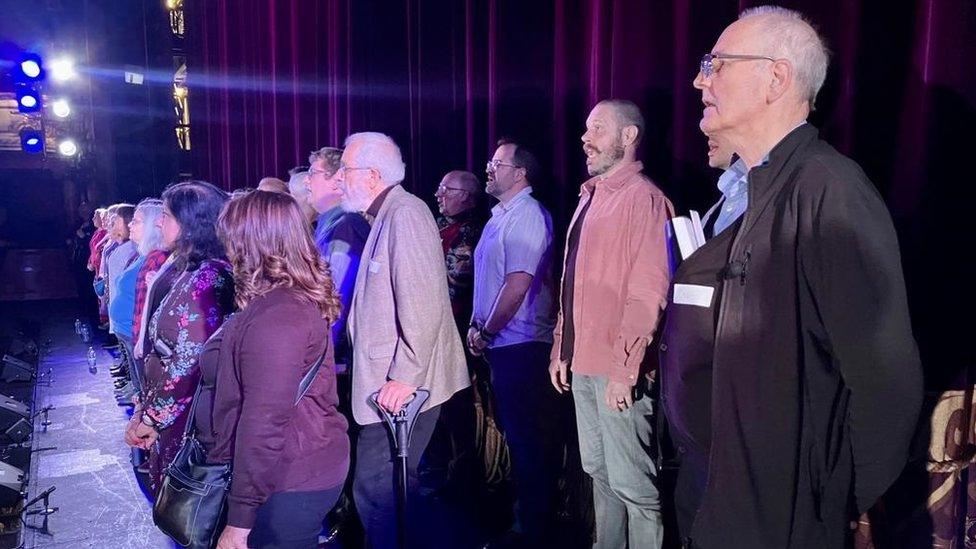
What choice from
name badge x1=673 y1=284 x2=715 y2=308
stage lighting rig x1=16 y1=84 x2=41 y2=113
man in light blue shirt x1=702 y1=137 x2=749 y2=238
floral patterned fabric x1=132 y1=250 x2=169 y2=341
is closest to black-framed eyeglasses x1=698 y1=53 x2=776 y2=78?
man in light blue shirt x1=702 y1=137 x2=749 y2=238

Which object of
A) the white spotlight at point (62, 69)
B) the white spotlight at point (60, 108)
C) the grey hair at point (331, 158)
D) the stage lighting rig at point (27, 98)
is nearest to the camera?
the grey hair at point (331, 158)

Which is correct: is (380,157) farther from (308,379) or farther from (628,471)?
(628,471)

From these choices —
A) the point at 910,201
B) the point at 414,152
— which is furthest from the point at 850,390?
the point at 414,152

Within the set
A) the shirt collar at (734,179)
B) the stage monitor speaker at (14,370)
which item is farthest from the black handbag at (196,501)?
the stage monitor speaker at (14,370)

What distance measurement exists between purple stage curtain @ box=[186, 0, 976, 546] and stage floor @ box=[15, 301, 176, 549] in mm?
2405

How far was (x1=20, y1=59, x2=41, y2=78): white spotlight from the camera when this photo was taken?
10602 millimetres

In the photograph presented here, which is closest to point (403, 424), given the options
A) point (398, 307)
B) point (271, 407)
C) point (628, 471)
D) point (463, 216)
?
point (398, 307)

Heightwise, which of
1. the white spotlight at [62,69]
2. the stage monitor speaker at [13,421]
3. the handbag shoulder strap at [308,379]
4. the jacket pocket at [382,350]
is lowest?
the stage monitor speaker at [13,421]

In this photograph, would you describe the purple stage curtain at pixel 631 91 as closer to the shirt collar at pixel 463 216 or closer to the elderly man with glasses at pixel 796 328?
the shirt collar at pixel 463 216

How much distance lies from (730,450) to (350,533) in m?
2.38

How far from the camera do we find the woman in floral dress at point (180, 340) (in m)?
2.30

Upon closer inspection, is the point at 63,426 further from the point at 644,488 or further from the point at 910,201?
the point at 910,201

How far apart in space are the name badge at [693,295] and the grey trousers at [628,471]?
86 centimetres

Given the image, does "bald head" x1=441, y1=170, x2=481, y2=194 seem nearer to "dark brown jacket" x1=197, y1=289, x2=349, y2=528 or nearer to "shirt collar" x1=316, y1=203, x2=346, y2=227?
"shirt collar" x1=316, y1=203, x2=346, y2=227
